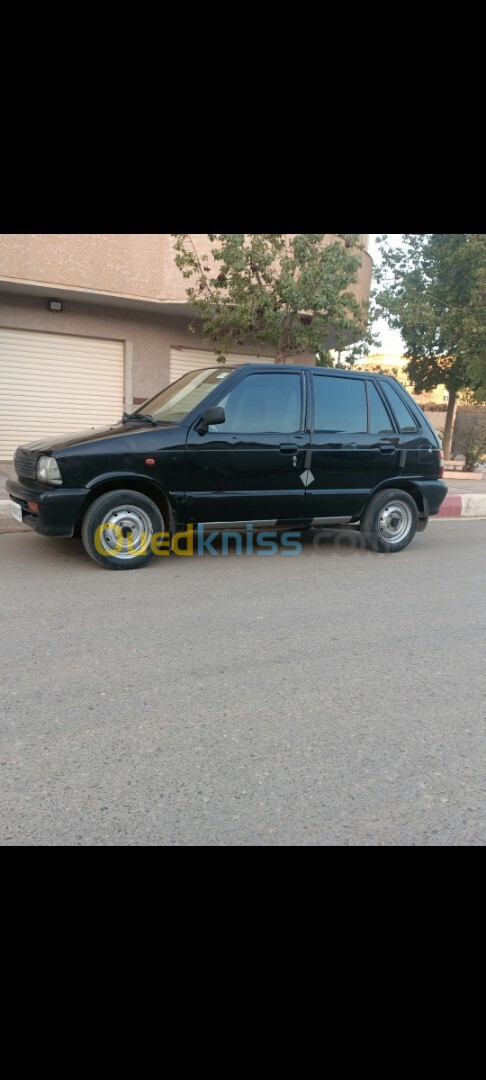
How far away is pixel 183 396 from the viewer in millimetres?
6504

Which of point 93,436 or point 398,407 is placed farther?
point 398,407

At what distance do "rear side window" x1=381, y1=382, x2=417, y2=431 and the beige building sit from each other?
6.54 meters

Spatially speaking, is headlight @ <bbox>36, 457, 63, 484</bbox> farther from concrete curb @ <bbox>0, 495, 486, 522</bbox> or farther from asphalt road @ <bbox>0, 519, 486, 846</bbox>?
concrete curb @ <bbox>0, 495, 486, 522</bbox>

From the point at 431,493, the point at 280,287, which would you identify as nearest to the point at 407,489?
the point at 431,493

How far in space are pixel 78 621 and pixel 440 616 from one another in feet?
8.35

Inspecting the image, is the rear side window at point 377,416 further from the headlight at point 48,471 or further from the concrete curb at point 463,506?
the concrete curb at point 463,506

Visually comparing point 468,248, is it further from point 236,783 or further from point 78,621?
point 236,783

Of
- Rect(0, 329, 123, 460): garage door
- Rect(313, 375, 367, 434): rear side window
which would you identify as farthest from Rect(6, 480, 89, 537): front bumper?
Rect(0, 329, 123, 460): garage door

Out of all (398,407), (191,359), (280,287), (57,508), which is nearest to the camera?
(57,508)

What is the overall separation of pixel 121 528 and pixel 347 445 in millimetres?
2384

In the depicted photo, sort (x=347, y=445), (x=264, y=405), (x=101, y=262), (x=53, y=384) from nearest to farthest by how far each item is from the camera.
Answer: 1. (x=264, y=405)
2. (x=347, y=445)
3. (x=101, y=262)
4. (x=53, y=384)

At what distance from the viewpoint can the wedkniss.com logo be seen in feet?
19.0

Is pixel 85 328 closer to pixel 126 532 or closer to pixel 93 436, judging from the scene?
pixel 93 436
